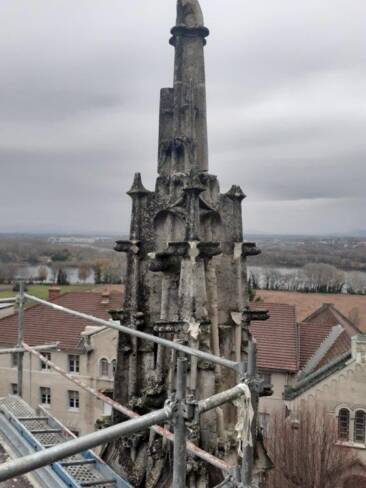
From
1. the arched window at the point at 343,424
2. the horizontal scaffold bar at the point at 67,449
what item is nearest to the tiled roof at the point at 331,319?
the arched window at the point at 343,424

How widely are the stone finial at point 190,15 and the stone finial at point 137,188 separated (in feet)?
8.60

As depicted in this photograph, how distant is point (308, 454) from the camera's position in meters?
24.0

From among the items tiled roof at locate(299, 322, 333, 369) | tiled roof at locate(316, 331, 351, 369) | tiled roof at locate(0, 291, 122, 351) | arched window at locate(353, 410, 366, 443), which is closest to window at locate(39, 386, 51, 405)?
tiled roof at locate(0, 291, 122, 351)

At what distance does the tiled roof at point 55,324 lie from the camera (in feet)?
113

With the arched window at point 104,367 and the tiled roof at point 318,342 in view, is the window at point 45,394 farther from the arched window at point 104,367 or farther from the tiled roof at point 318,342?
the tiled roof at point 318,342

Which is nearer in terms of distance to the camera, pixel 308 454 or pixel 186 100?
pixel 186 100

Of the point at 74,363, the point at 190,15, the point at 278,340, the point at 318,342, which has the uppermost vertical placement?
the point at 190,15

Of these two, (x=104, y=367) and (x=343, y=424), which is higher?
(x=104, y=367)

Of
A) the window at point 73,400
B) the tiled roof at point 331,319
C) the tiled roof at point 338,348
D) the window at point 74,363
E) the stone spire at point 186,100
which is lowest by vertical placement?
the window at point 73,400

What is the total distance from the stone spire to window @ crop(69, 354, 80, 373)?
88.5 feet

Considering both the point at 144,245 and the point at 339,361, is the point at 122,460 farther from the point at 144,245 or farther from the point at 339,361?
the point at 339,361

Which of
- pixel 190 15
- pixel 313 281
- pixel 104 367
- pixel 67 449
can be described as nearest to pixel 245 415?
pixel 67 449

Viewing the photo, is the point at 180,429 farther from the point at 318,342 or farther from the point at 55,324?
the point at 55,324

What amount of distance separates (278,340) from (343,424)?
6941mm
